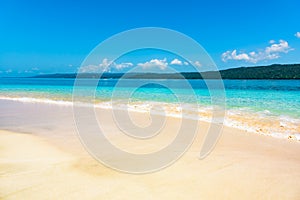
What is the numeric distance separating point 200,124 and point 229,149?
135 inches

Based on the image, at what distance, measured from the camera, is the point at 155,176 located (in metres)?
4.20

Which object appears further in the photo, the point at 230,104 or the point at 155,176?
the point at 230,104

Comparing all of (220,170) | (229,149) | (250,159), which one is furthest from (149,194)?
(229,149)

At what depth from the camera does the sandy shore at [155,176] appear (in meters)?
3.53

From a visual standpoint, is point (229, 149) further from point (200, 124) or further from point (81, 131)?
point (81, 131)

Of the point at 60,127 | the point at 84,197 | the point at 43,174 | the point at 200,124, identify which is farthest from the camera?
the point at 200,124

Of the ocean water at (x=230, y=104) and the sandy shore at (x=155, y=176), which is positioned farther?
the ocean water at (x=230, y=104)

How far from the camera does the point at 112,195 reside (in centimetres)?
347

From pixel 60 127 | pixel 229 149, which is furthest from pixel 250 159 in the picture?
pixel 60 127

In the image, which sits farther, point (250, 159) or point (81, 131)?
point (81, 131)

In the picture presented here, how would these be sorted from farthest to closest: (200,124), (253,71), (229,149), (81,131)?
1. (253,71)
2. (200,124)
3. (81,131)
4. (229,149)

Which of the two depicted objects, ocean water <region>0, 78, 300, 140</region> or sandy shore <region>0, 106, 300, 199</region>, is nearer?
sandy shore <region>0, 106, 300, 199</region>

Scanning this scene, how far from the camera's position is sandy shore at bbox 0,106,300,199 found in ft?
11.6

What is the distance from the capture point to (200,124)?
933 centimetres
